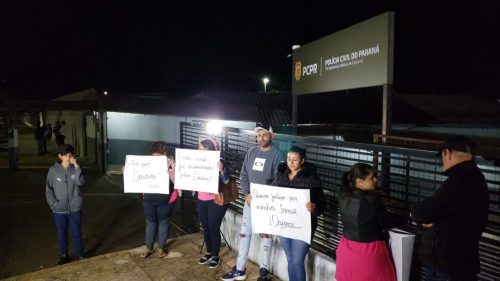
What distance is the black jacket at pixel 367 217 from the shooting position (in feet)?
10.9

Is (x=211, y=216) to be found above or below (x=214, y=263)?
above

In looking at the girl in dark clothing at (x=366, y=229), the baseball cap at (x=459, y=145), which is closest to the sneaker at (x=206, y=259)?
the girl in dark clothing at (x=366, y=229)

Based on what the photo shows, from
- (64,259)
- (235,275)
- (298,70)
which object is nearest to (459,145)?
(235,275)

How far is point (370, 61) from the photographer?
4898 millimetres

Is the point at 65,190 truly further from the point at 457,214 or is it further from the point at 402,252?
the point at 457,214

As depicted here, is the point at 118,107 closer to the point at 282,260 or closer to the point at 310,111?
the point at 310,111

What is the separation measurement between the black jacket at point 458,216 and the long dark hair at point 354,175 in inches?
19.8

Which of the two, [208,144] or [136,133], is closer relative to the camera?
[208,144]

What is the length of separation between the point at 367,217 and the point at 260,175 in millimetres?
1837

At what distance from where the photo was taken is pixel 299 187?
428 centimetres

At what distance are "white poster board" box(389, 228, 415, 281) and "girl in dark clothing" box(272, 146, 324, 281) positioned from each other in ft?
3.03

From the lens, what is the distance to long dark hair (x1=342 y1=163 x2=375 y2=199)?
337 centimetres

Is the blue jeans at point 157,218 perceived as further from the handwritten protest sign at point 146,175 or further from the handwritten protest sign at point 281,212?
the handwritten protest sign at point 281,212

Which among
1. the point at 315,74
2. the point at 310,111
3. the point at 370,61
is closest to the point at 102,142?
the point at 310,111
